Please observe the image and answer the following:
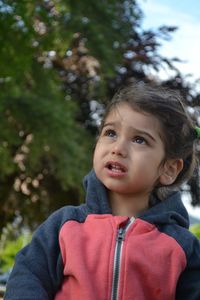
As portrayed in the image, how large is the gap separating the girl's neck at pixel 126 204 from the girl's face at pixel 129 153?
2 centimetres

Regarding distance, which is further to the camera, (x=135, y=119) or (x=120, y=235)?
(x=135, y=119)

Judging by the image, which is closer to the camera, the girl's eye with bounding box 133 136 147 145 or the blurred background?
A: the girl's eye with bounding box 133 136 147 145

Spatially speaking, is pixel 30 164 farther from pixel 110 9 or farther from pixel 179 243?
pixel 179 243

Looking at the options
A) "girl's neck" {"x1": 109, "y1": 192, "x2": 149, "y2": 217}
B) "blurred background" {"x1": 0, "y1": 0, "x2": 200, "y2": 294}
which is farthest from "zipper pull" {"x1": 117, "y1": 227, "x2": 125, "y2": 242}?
"blurred background" {"x1": 0, "y1": 0, "x2": 200, "y2": 294}

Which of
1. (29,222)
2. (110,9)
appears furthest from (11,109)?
(29,222)

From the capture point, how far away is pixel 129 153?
2.64 meters

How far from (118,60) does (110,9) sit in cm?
188

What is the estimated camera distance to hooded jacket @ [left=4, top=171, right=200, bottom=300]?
246cm

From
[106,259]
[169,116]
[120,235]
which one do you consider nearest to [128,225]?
[120,235]

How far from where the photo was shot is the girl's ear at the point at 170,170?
9.11 feet

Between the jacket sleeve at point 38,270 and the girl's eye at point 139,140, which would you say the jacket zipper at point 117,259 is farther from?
the girl's eye at point 139,140

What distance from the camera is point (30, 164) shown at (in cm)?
1733

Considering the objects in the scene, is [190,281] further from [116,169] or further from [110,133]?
[110,133]

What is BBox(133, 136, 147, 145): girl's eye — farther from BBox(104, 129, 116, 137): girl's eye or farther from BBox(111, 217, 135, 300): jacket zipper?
BBox(111, 217, 135, 300): jacket zipper
